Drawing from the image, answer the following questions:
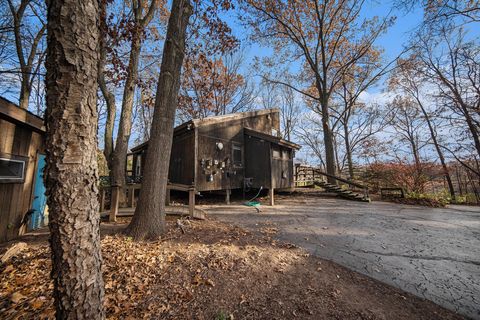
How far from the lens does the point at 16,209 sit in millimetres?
4371

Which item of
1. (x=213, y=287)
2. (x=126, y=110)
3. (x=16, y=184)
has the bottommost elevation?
(x=213, y=287)

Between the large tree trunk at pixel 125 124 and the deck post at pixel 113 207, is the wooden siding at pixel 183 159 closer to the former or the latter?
the large tree trunk at pixel 125 124

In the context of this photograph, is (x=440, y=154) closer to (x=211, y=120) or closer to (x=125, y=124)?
(x=211, y=120)

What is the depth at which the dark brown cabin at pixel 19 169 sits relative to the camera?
403 cm

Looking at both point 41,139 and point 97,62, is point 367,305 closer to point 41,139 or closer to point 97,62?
point 97,62

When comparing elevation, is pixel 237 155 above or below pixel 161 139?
above

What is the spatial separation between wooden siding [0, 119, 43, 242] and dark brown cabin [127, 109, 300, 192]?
539 cm

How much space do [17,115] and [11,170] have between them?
1.23 meters

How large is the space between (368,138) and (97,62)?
87.4ft

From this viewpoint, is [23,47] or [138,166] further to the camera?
[138,166]

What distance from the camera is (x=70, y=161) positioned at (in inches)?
66.9

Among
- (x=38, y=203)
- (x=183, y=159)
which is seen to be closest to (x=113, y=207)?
(x=38, y=203)

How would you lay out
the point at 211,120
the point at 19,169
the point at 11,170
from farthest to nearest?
the point at 211,120 → the point at 19,169 → the point at 11,170

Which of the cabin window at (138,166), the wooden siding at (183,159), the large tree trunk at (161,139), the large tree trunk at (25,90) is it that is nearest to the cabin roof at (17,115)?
the large tree trunk at (161,139)
